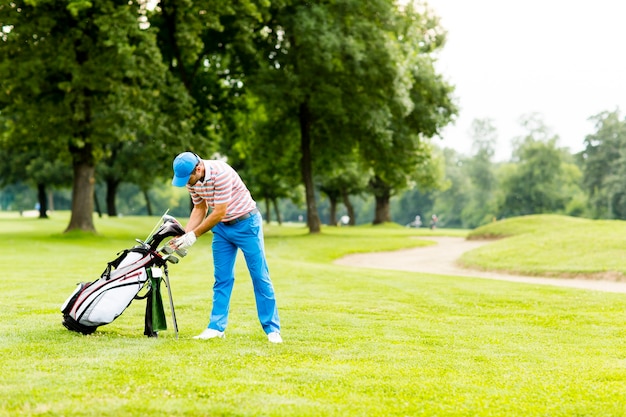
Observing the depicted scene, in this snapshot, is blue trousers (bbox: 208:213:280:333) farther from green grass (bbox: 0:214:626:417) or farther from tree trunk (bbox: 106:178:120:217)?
tree trunk (bbox: 106:178:120:217)

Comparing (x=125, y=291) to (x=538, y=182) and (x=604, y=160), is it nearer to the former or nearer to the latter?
(x=604, y=160)

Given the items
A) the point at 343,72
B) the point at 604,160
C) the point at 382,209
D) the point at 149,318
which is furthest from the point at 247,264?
the point at 604,160

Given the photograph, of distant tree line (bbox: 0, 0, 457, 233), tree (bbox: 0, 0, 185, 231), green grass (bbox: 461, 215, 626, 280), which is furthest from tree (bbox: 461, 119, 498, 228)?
tree (bbox: 0, 0, 185, 231)

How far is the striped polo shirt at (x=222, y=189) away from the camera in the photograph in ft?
25.3

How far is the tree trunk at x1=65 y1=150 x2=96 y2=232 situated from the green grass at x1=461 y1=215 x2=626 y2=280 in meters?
17.0

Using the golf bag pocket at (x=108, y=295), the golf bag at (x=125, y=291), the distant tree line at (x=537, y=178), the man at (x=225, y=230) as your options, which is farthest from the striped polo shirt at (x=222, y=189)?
the distant tree line at (x=537, y=178)

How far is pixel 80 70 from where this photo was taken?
28.5 m

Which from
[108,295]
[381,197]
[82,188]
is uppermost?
[381,197]

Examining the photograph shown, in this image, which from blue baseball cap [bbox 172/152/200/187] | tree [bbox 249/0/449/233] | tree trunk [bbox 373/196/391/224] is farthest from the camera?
tree trunk [bbox 373/196/391/224]

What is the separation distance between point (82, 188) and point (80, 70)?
18.8ft

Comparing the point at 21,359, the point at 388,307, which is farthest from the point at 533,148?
the point at 21,359

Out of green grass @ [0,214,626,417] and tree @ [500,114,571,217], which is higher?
tree @ [500,114,571,217]

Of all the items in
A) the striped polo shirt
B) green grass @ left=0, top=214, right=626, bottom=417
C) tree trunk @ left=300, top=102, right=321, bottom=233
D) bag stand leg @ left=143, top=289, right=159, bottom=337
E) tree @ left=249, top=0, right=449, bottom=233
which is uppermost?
tree @ left=249, top=0, right=449, bottom=233

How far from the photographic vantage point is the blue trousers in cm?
797
